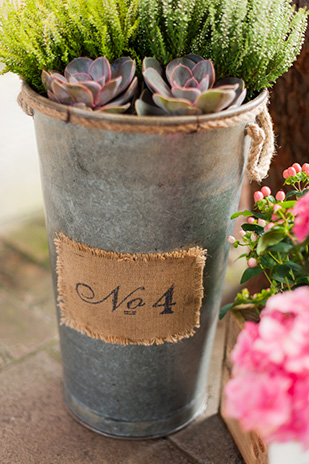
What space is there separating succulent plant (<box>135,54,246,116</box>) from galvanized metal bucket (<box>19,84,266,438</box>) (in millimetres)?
28

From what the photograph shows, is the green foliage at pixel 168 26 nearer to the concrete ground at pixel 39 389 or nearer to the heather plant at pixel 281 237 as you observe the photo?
the heather plant at pixel 281 237

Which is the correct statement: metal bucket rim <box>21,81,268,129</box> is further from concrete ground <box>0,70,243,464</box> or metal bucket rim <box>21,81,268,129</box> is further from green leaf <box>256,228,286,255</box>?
concrete ground <box>0,70,243,464</box>

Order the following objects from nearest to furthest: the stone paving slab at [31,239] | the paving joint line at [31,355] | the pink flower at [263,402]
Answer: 1. the pink flower at [263,402]
2. the paving joint line at [31,355]
3. the stone paving slab at [31,239]

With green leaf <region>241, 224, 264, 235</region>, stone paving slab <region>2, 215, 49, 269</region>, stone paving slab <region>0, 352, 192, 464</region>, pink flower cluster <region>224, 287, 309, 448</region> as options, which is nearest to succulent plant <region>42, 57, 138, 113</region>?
green leaf <region>241, 224, 264, 235</region>

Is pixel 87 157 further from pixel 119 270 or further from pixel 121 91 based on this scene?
pixel 119 270

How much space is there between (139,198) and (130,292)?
9.3 inches

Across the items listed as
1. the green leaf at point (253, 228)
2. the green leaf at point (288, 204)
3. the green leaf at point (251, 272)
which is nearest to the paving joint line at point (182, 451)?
the green leaf at point (251, 272)

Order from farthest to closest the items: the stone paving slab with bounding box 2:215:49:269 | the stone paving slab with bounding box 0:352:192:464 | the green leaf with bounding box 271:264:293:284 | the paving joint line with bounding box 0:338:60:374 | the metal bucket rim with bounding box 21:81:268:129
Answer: the stone paving slab with bounding box 2:215:49:269
the paving joint line with bounding box 0:338:60:374
the stone paving slab with bounding box 0:352:192:464
the green leaf with bounding box 271:264:293:284
the metal bucket rim with bounding box 21:81:268:129

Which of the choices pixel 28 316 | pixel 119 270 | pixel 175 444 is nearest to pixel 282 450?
pixel 175 444

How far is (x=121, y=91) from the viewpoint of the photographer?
0.99 m

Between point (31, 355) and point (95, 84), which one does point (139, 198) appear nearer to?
point (95, 84)

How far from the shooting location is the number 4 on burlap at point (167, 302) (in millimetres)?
1145

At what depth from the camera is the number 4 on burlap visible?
1145 millimetres

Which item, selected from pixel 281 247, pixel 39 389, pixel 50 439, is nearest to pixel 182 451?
pixel 50 439
